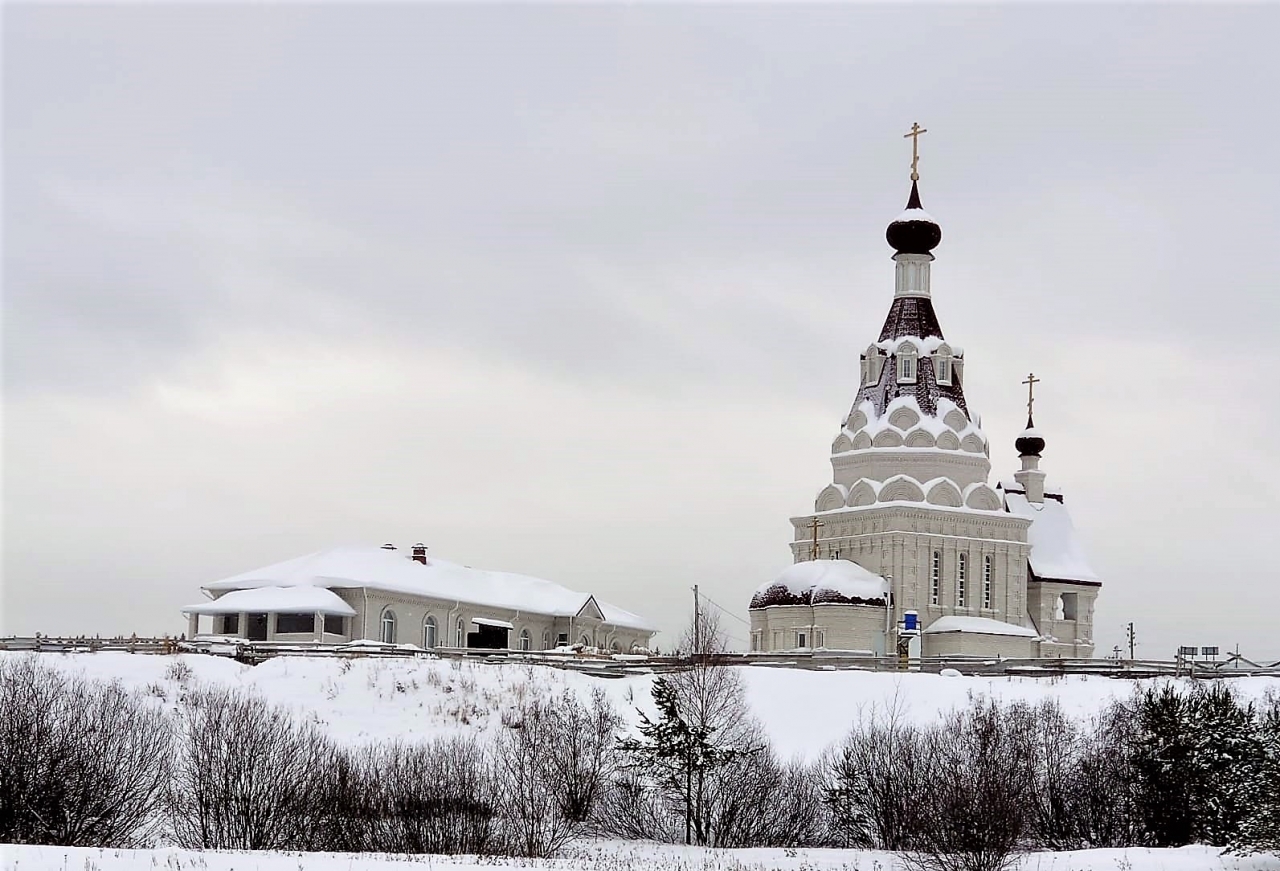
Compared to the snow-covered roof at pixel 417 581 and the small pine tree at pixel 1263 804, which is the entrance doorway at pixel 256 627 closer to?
the snow-covered roof at pixel 417 581

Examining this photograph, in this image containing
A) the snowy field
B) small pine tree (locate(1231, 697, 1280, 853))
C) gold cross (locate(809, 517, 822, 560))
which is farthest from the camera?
gold cross (locate(809, 517, 822, 560))

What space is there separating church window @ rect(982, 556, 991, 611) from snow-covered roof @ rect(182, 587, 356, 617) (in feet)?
73.9

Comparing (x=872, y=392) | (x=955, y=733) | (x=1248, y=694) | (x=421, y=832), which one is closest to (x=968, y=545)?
(x=872, y=392)

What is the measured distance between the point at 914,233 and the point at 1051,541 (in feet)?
44.0

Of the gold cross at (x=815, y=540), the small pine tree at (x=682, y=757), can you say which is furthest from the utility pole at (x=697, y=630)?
the gold cross at (x=815, y=540)

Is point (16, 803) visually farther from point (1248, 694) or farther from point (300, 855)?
point (1248, 694)

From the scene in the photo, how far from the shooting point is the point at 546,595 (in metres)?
59.9

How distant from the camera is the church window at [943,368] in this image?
203 feet

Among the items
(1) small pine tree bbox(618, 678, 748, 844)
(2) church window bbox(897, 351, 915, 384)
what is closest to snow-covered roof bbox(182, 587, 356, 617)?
(1) small pine tree bbox(618, 678, 748, 844)

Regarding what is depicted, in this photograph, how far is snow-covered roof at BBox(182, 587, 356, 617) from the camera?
50906 mm

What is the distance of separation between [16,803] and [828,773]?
16589mm

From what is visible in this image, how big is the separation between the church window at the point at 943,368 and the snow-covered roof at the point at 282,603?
2344 cm

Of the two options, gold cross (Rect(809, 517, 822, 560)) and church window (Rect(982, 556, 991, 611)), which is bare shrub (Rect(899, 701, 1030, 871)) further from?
gold cross (Rect(809, 517, 822, 560))

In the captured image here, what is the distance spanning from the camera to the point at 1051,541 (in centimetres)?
6569
